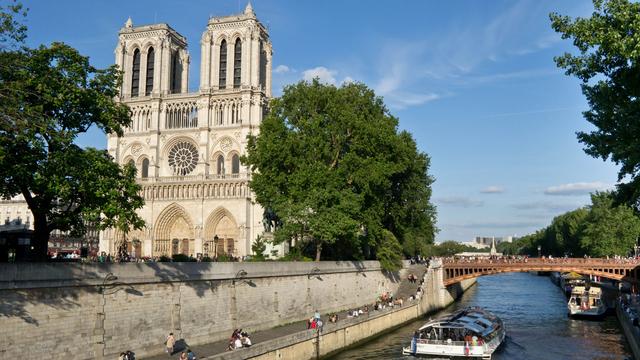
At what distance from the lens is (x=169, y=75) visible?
250 feet

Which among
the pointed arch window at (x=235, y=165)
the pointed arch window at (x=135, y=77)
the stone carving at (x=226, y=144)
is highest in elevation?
the pointed arch window at (x=135, y=77)

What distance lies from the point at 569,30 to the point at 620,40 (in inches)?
98.5

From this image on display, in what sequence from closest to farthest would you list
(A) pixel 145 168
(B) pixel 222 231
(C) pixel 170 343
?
1. (C) pixel 170 343
2. (B) pixel 222 231
3. (A) pixel 145 168

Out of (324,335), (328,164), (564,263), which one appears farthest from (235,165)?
(324,335)

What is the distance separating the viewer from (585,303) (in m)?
48.4

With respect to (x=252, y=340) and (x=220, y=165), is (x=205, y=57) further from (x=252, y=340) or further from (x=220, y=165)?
(x=252, y=340)

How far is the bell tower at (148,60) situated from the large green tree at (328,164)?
3423cm

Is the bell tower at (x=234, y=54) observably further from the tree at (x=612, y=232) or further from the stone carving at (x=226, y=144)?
the tree at (x=612, y=232)

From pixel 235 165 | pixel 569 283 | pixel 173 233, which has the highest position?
pixel 235 165

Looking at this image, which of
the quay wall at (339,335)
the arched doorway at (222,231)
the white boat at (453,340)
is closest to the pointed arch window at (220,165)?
the arched doorway at (222,231)

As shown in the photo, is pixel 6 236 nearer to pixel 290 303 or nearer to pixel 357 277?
pixel 290 303

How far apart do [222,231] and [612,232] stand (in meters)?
47.9

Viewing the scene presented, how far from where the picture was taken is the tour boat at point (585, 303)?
157 ft

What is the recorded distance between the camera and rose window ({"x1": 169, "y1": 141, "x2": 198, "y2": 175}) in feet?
238
